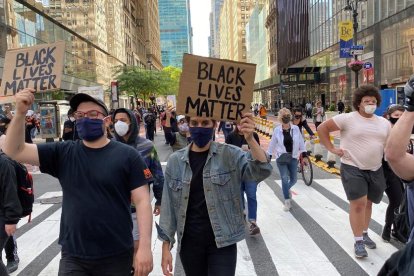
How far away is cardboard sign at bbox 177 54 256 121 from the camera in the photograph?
3.29m

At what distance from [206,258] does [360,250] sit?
2778 mm

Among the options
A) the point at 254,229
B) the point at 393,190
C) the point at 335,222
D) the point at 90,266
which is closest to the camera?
the point at 90,266

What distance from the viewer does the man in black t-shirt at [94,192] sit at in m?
2.90

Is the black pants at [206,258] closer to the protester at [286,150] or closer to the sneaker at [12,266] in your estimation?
Result: the sneaker at [12,266]

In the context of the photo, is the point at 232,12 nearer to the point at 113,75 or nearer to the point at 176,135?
the point at 113,75

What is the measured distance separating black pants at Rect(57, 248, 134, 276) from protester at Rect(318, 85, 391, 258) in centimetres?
318

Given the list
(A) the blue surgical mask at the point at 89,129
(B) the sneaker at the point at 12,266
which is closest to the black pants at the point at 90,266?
(A) the blue surgical mask at the point at 89,129

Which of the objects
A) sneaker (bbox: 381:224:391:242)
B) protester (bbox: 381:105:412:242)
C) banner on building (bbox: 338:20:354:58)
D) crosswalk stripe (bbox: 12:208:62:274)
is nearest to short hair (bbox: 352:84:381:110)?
protester (bbox: 381:105:412:242)

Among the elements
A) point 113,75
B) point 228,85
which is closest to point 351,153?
point 228,85

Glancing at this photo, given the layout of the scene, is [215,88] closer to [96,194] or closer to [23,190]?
[96,194]

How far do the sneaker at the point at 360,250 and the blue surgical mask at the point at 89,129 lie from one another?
364 cm

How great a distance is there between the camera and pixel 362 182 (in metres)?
5.17

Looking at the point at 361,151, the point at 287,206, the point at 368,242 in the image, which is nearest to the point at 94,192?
the point at 361,151

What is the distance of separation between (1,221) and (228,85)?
235 centimetres
